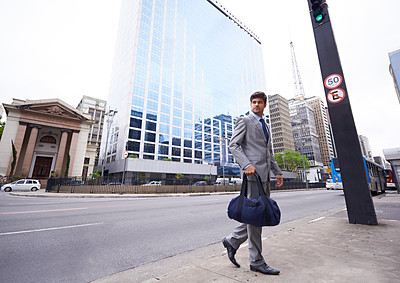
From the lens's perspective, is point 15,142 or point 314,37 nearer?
point 314,37

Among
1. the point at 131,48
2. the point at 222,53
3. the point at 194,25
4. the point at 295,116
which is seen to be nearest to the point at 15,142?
the point at 131,48

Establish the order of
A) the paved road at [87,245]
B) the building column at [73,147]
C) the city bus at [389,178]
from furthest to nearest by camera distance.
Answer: the building column at [73,147], the city bus at [389,178], the paved road at [87,245]

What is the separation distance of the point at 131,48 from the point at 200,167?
40.8 meters

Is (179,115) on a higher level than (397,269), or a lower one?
higher

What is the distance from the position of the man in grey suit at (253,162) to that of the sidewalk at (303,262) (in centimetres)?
20

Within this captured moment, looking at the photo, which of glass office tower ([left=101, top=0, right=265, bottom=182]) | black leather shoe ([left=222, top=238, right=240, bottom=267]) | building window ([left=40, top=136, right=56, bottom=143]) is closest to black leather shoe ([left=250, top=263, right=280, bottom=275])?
black leather shoe ([left=222, top=238, right=240, bottom=267])

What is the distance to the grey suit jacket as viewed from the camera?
246cm

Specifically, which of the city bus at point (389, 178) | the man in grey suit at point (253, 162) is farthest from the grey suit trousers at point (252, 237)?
the city bus at point (389, 178)

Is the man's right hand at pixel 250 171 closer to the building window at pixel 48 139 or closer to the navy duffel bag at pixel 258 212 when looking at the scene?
the navy duffel bag at pixel 258 212

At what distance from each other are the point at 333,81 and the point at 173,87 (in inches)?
2272

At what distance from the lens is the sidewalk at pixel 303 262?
6.74ft

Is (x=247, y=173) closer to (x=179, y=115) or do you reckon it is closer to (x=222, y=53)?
(x=179, y=115)

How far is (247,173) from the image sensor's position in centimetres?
228

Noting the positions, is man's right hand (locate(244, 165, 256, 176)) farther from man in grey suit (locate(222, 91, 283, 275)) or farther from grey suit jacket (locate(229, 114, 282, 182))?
grey suit jacket (locate(229, 114, 282, 182))
